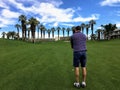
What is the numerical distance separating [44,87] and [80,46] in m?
1.93

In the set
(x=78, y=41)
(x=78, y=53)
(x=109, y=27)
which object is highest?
(x=109, y=27)

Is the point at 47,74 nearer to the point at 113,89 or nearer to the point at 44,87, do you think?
the point at 44,87

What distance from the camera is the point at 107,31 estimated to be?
5128 inches

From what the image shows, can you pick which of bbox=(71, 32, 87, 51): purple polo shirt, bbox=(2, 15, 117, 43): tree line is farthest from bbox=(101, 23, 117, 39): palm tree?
bbox=(71, 32, 87, 51): purple polo shirt

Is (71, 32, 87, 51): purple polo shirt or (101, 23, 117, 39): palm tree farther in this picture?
(101, 23, 117, 39): palm tree

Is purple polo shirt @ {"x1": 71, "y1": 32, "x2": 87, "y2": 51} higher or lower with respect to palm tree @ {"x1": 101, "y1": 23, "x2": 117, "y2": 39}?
lower

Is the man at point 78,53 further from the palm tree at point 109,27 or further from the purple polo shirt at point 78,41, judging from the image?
the palm tree at point 109,27

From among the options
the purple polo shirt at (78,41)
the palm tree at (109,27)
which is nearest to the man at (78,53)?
the purple polo shirt at (78,41)

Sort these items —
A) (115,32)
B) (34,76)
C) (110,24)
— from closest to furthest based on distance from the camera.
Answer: (34,76) → (110,24) → (115,32)

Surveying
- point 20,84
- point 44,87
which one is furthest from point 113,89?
point 20,84

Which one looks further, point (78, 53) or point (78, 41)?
point (78, 41)

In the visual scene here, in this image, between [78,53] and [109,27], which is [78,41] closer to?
[78,53]

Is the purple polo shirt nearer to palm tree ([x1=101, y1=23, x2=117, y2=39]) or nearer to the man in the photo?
the man

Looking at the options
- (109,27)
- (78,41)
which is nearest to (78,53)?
(78,41)
